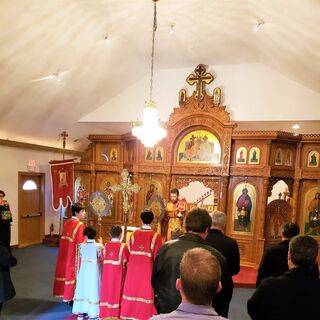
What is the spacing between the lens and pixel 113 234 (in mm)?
4070

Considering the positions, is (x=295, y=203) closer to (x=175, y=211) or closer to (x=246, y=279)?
(x=246, y=279)

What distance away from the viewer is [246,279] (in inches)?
243

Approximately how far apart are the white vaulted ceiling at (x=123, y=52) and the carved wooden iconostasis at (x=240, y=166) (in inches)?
20.5

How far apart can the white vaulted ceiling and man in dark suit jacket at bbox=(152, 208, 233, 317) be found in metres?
2.85

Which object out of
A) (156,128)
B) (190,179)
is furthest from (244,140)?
(156,128)

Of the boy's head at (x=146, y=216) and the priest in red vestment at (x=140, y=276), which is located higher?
the boy's head at (x=146, y=216)

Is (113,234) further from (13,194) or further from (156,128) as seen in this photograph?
(13,194)

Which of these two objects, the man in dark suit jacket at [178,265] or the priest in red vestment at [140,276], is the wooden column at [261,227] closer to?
the priest in red vestment at [140,276]

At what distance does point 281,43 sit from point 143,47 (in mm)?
2832

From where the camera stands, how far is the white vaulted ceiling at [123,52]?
4.51m

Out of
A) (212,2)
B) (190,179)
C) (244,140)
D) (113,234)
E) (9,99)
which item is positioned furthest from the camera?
(190,179)

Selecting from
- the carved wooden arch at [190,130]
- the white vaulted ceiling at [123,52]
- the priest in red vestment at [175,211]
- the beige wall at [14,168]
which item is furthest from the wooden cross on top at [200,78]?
the beige wall at [14,168]

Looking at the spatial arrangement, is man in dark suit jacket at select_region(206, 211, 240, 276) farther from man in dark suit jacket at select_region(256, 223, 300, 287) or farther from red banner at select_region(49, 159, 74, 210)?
red banner at select_region(49, 159, 74, 210)

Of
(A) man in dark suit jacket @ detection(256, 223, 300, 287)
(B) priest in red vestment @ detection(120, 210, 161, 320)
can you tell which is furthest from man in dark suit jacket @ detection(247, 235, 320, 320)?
(B) priest in red vestment @ detection(120, 210, 161, 320)
